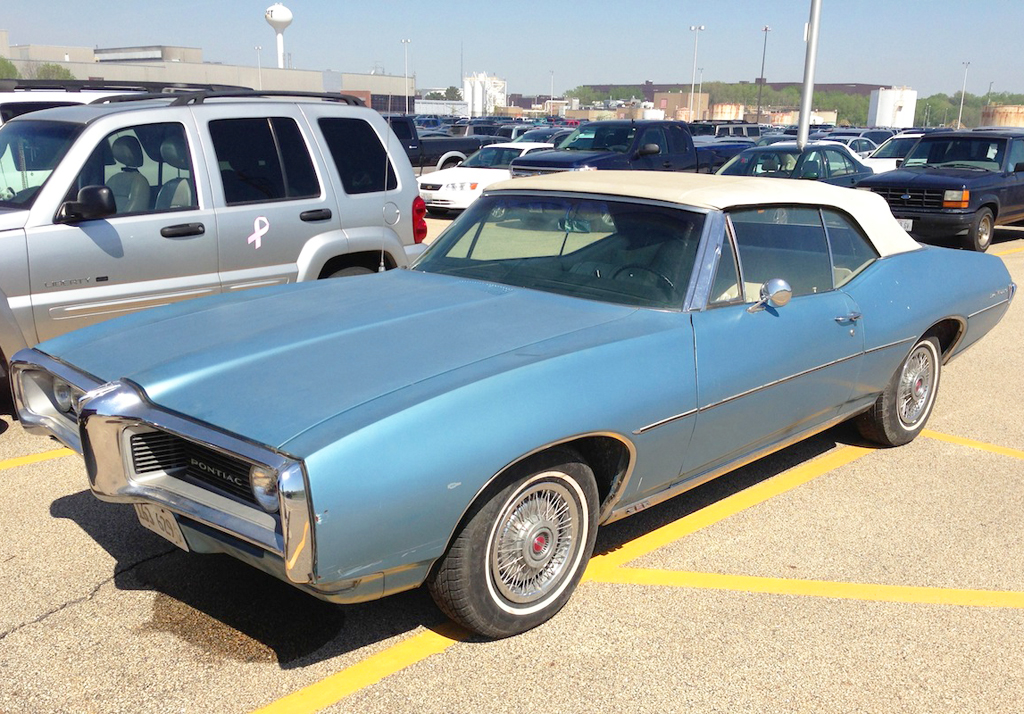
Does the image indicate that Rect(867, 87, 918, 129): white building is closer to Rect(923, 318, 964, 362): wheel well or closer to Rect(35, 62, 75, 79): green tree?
Rect(35, 62, 75, 79): green tree

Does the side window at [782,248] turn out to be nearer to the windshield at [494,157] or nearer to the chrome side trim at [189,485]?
the chrome side trim at [189,485]

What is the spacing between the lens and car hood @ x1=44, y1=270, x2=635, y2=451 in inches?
123

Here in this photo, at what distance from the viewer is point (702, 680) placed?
325 centimetres

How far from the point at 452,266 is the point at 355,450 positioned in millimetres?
2106

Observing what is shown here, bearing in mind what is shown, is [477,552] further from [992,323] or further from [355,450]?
[992,323]

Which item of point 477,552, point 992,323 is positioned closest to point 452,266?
point 477,552

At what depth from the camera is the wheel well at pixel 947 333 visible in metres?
5.66

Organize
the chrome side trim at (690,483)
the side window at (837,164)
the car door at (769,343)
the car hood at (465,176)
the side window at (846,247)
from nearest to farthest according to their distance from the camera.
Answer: the chrome side trim at (690,483) < the car door at (769,343) < the side window at (846,247) < the side window at (837,164) < the car hood at (465,176)

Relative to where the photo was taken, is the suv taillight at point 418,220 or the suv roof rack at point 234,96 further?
→ the suv taillight at point 418,220

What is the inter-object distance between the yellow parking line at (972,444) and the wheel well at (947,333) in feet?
1.60

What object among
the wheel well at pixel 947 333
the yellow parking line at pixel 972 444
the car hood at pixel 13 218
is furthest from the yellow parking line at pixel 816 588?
the car hood at pixel 13 218

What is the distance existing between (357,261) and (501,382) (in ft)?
12.9

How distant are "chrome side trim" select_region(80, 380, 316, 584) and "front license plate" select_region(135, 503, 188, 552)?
0.20ft

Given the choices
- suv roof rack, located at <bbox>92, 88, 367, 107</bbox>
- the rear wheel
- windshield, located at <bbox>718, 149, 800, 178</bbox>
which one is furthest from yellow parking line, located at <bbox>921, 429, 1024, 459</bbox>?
windshield, located at <bbox>718, 149, 800, 178</bbox>
